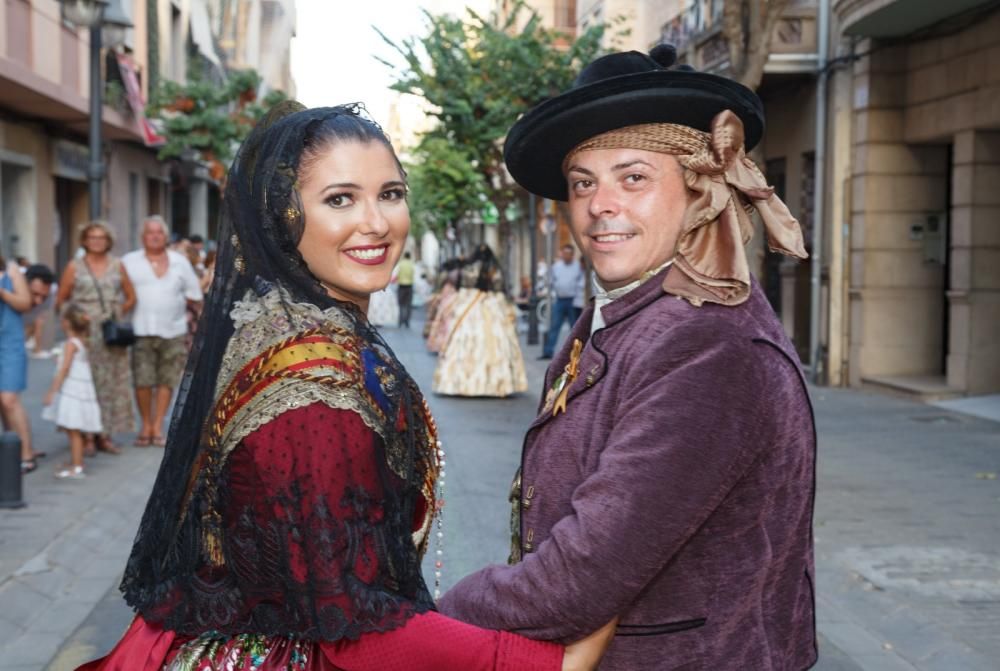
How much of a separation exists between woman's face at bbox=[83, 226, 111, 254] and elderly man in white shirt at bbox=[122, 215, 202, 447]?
45 cm

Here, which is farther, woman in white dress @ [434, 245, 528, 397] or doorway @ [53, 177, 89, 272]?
doorway @ [53, 177, 89, 272]

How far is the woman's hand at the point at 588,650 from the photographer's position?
6.60ft

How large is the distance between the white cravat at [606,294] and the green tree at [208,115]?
923 inches

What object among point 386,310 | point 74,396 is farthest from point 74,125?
point 74,396

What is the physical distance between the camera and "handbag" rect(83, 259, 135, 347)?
31.3 feet

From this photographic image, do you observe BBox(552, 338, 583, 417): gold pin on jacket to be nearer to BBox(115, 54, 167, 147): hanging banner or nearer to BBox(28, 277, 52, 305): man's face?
BBox(28, 277, 52, 305): man's face

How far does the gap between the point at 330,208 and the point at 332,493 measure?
1.80 ft

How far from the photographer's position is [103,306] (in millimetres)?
9609

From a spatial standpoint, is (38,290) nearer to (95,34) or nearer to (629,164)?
(95,34)

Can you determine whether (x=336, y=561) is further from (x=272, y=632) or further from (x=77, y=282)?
(x=77, y=282)

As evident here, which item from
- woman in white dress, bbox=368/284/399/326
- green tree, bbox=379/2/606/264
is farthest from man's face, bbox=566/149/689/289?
woman in white dress, bbox=368/284/399/326

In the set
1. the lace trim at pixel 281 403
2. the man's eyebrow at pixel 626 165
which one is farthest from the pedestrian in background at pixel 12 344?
the man's eyebrow at pixel 626 165

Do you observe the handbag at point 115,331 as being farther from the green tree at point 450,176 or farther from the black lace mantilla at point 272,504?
the green tree at point 450,176

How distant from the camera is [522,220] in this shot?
45094 mm
